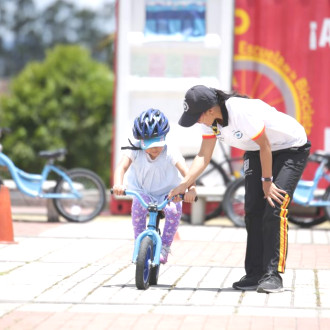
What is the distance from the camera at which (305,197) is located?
499 inches

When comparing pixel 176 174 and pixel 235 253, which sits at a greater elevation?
pixel 176 174

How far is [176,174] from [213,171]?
5.88 metres

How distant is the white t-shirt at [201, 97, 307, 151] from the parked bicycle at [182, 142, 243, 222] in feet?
20.2

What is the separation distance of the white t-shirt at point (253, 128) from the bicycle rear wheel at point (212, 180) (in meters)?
6.11

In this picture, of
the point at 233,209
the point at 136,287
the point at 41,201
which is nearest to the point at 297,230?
the point at 233,209

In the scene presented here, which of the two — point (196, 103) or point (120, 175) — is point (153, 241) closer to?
point (120, 175)

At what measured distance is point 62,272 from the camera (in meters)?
8.31

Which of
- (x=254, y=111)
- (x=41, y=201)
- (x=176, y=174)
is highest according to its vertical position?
(x=254, y=111)

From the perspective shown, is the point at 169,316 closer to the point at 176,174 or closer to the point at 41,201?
the point at 176,174

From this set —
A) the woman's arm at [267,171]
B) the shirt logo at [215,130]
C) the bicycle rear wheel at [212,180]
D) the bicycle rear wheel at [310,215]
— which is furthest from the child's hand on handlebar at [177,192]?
the bicycle rear wheel at [212,180]

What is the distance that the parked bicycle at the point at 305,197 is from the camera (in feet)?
41.4

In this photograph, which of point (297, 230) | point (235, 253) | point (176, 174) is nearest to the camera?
point (176, 174)

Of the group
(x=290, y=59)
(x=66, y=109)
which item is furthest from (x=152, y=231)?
(x=66, y=109)

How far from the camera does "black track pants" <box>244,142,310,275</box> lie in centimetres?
725
